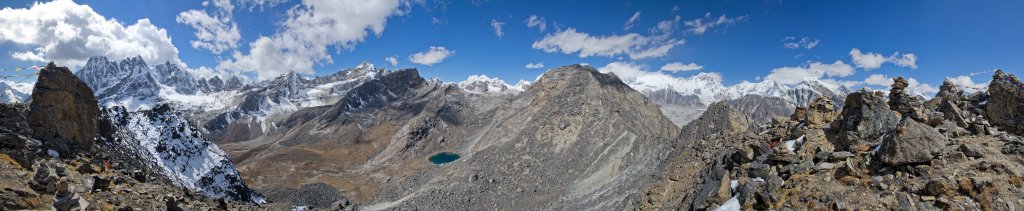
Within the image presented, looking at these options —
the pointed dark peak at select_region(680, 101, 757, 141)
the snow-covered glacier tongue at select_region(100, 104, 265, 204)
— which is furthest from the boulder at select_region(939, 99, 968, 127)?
the snow-covered glacier tongue at select_region(100, 104, 265, 204)

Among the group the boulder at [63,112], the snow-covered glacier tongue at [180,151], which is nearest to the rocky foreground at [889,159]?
the boulder at [63,112]

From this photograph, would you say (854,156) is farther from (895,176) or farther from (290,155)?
(290,155)

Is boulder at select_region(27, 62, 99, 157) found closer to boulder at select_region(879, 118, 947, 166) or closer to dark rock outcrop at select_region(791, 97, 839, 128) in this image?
boulder at select_region(879, 118, 947, 166)

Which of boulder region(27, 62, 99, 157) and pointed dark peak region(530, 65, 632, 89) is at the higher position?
pointed dark peak region(530, 65, 632, 89)

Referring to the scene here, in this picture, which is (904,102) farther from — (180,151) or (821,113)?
(180,151)

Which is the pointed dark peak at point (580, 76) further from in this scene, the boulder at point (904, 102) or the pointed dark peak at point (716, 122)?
the boulder at point (904, 102)
